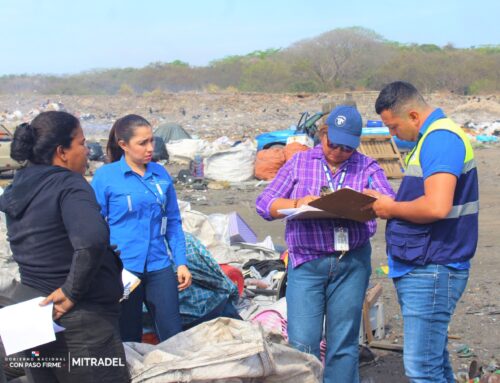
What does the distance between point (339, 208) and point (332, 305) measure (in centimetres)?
64

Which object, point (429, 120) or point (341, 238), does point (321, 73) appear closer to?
point (341, 238)

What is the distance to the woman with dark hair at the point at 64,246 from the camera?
107 inches

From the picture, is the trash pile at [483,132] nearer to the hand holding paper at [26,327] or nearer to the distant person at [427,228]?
the distant person at [427,228]

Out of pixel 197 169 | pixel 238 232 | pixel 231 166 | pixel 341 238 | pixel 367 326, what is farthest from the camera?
pixel 197 169

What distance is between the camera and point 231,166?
14.6 m

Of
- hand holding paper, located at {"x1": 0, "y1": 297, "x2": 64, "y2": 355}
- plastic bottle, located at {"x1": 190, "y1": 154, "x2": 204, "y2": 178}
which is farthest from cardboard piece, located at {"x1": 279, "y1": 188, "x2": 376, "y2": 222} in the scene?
plastic bottle, located at {"x1": 190, "y1": 154, "x2": 204, "y2": 178}

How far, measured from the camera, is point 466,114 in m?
29.1

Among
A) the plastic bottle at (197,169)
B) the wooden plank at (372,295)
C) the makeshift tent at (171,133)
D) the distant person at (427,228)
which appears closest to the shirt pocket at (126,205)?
the distant person at (427,228)

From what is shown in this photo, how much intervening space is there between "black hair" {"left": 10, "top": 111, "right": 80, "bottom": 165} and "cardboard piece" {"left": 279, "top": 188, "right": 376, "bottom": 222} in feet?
3.95

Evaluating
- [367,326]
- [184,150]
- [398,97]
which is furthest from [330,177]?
[184,150]

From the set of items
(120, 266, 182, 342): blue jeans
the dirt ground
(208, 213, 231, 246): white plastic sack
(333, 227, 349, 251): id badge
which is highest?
(333, 227, 349, 251): id badge

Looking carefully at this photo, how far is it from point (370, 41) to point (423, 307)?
184 feet

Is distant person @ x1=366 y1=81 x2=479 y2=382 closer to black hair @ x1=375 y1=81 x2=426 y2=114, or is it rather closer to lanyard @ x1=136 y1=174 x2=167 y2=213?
black hair @ x1=375 y1=81 x2=426 y2=114

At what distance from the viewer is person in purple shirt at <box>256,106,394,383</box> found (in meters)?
3.71
